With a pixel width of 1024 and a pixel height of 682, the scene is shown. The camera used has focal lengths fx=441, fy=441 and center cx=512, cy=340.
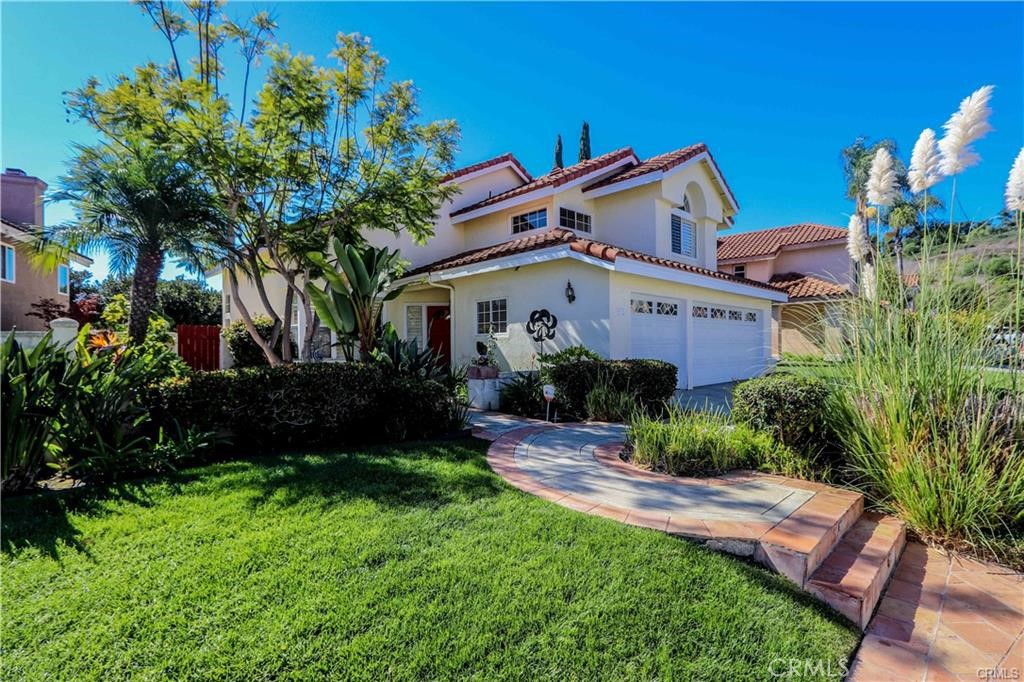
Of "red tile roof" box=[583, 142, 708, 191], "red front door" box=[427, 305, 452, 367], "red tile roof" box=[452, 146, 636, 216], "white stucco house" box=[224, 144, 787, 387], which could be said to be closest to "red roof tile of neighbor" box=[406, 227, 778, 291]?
"white stucco house" box=[224, 144, 787, 387]

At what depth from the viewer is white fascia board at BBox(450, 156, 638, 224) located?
14.4 meters

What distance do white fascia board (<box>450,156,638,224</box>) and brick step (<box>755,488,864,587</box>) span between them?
11857mm

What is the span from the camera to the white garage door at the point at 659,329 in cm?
1225

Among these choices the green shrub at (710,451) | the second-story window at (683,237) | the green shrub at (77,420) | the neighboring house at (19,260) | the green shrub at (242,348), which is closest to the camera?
the green shrub at (77,420)

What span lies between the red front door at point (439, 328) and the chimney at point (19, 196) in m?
15.7

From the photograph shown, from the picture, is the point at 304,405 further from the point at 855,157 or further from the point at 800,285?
the point at 855,157

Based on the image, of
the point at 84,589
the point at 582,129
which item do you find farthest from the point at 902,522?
the point at 582,129

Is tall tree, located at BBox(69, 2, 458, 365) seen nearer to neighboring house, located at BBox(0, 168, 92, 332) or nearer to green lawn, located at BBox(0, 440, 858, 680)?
green lawn, located at BBox(0, 440, 858, 680)

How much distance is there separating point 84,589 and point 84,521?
1.40m

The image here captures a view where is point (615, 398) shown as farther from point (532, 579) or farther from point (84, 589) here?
point (84, 589)

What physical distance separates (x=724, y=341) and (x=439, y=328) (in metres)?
10.5

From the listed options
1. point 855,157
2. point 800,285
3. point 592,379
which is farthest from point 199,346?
point 855,157

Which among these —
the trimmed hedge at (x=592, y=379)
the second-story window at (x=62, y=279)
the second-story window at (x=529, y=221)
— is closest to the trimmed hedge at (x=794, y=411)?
the trimmed hedge at (x=592, y=379)

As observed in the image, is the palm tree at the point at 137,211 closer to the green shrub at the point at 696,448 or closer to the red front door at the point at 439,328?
the red front door at the point at 439,328
